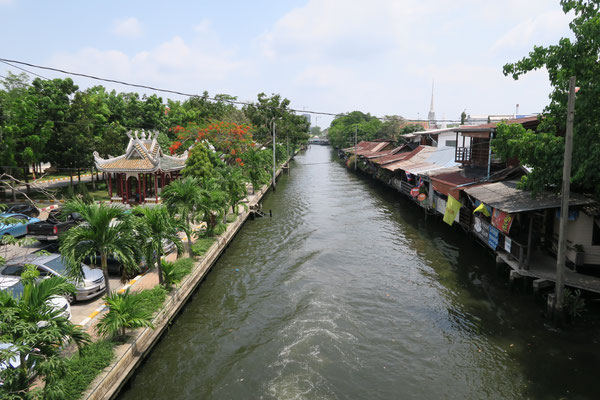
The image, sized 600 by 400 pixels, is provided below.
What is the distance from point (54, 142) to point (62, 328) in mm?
31829

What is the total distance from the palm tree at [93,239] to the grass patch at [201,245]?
6901mm

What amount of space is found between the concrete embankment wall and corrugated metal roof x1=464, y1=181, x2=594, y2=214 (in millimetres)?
12759

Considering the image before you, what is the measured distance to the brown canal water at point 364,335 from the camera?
33.3 feet

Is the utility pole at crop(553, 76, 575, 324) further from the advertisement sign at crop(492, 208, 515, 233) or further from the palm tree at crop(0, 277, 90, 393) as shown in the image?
the palm tree at crop(0, 277, 90, 393)

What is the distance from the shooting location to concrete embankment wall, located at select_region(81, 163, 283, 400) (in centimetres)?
861

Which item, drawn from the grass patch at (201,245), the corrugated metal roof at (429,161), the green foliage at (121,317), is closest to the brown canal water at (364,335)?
the grass patch at (201,245)

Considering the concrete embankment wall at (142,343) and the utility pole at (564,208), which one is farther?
the utility pole at (564,208)

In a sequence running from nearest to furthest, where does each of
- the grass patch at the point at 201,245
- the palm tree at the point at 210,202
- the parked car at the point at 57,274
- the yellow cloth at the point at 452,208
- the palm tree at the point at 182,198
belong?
the parked car at the point at 57,274 → the palm tree at the point at 182,198 → the grass patch at the point at 201,245 → the palm tree at the point at 210,202 → the yellow cloth at the point at 452,208

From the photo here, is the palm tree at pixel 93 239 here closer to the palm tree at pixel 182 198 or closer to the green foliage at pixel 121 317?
the green foliage at pixel 121 317

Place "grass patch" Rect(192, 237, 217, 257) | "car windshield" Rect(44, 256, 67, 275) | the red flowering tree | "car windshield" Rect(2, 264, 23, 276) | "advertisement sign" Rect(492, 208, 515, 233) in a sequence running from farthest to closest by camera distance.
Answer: the red flowering tree
"grass patch" Rect(192, 237, 217, 257)
"advertisement sign" Rect(492, 208, 515, 233)
"car windshield" Rect(44, 256, 67, 275)
"car windshield" Rect(2, 264, 23, 276)

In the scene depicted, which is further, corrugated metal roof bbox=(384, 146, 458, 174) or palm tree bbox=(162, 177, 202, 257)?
corrugated metal roof bbox=(384, 146, 458, 174)

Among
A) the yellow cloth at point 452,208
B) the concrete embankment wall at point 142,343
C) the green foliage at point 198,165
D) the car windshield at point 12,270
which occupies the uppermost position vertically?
the green foliage at point 198,165

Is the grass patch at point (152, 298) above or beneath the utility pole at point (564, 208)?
beneath

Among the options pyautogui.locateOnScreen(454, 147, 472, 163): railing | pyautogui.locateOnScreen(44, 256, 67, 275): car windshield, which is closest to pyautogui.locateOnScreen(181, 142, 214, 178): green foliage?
pyautogui.locateOnScreen(44, 256, 67, 275): car windshield
